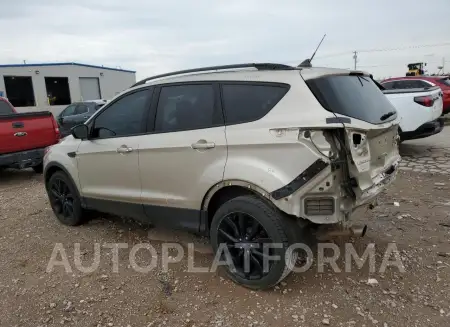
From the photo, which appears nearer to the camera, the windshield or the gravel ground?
the gravel ground

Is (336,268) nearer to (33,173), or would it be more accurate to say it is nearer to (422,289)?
(422,289)

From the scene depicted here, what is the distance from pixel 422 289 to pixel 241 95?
2.20m

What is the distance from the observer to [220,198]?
3361 mm

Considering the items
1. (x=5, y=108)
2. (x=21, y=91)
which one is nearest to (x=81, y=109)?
(x=5, y=108)

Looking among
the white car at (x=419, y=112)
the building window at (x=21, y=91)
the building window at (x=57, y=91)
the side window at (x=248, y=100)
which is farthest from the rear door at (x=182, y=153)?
the building window at (x=57, y=91)

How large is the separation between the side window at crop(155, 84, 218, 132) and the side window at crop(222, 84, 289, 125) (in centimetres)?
13

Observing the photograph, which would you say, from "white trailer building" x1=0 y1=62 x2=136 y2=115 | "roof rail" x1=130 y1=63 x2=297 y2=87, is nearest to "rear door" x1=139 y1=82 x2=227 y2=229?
"roof rail" x1=130 y1=63 x2=297 y2=87

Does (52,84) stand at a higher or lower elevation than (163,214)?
higher

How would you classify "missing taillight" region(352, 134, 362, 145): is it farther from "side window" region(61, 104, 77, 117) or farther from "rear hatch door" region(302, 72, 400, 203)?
"side window" region(61, 104, 77, 117)

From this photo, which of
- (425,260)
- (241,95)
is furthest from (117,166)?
(425,260)

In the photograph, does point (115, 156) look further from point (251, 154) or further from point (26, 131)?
point (26, 131)

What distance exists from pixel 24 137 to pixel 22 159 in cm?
45

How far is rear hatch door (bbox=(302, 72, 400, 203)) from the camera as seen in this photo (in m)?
2.79
